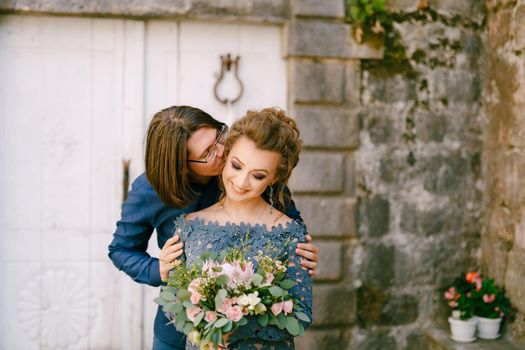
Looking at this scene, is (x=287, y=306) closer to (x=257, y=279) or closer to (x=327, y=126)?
(x=257, y=279)

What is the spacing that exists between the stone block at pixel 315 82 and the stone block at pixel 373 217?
638 mm

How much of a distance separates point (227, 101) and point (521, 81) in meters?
1.67

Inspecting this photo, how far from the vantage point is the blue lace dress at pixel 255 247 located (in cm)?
212

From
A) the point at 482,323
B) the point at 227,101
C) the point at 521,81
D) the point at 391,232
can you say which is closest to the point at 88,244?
the point at 227,101

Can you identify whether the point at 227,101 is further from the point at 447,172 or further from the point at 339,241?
the point at 447,172

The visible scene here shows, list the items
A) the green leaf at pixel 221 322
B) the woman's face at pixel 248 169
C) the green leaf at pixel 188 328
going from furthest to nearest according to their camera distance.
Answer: the woman's face at pixel 248 169, the green leaf at pixel 188 328, the green leaf at pixel 221 322

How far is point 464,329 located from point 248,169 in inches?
85.0

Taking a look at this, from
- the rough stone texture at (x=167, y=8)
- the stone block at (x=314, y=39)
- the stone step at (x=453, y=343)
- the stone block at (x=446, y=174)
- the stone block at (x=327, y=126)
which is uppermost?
the rough stone texture at (x=167, y=8)

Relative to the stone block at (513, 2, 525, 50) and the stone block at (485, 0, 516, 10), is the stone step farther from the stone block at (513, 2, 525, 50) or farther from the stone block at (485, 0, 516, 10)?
the stone block at (485, 0, 516, 10)

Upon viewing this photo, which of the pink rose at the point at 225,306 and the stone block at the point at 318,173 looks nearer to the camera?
the pink rose at the point at 225,306

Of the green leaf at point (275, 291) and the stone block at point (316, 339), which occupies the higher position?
the green leaf at point (275, 291)

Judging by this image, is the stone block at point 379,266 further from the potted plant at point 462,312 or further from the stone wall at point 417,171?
the potted plant at point 462,312

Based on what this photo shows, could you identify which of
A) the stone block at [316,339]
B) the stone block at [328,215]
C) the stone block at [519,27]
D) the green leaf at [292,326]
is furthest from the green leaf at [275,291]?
the stone block at [519,27]

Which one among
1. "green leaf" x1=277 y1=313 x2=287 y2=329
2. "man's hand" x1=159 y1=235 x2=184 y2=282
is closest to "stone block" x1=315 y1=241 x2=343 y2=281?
"man's hand" x1=159 y1=235 x2=184 y2=282
